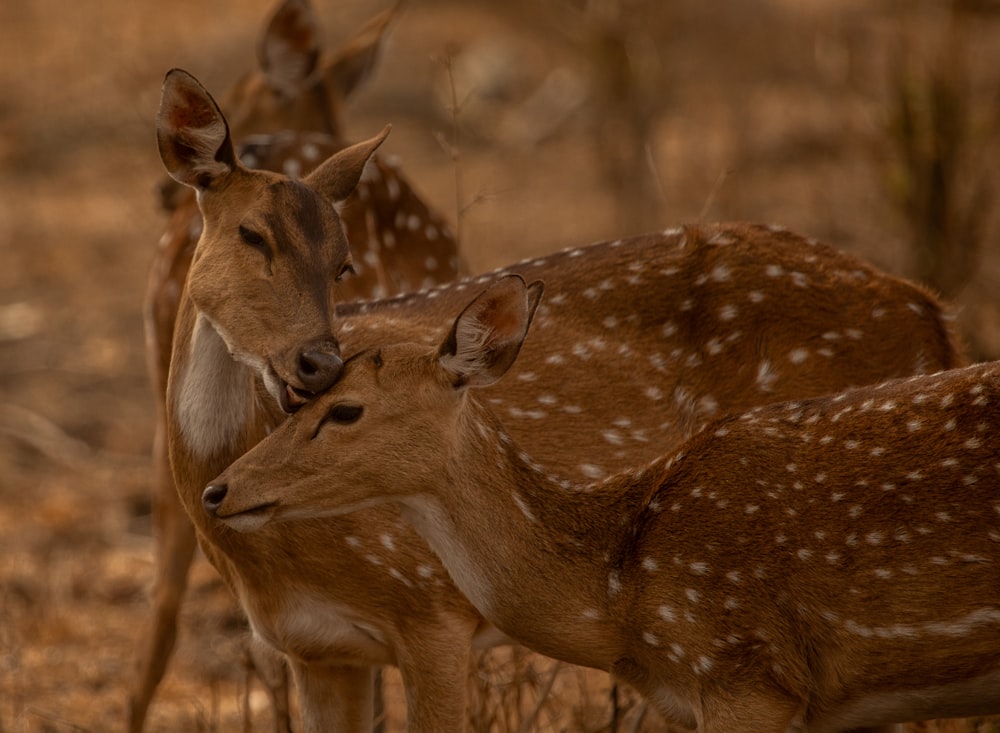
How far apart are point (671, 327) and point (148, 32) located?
12.3 meters

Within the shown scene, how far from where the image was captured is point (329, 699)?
505 cm

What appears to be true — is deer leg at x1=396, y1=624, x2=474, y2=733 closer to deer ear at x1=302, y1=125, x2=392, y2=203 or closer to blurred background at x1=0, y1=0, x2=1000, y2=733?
blurred background at x1=0, y1=0, x2=1000, y2=733

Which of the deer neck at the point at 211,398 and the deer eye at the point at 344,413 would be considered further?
the deer neck at the point at 211,398

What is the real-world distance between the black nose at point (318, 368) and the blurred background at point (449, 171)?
104 cm

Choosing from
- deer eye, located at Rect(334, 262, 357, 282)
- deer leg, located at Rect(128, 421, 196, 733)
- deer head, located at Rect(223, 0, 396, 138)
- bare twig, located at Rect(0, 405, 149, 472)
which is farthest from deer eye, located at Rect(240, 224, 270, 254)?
bare twig, located at Rect(0, 405, 149, 472)

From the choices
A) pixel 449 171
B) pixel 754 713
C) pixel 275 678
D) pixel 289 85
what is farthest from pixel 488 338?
pixel 449 171

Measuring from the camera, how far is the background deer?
467 cm

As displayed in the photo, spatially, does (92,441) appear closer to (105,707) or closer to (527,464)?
(105,707)

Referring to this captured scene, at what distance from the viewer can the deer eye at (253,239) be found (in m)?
4.56

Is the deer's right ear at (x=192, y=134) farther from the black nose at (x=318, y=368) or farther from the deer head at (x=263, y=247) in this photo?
the black nose at (x=318, y=368)

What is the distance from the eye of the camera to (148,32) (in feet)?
54.7

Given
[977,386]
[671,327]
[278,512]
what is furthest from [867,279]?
[278,512]

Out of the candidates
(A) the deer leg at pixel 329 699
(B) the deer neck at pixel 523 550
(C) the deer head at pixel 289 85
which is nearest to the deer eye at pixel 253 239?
(B) the deer neck at pixel 523 550

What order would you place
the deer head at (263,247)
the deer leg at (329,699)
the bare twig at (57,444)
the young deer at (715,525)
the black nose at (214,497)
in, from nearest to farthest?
the young deer at (715,525) → the black nose at (214,497) → the deer head at (263,247) → the deer leg at (329,699) → the bare twig at (57,444)
